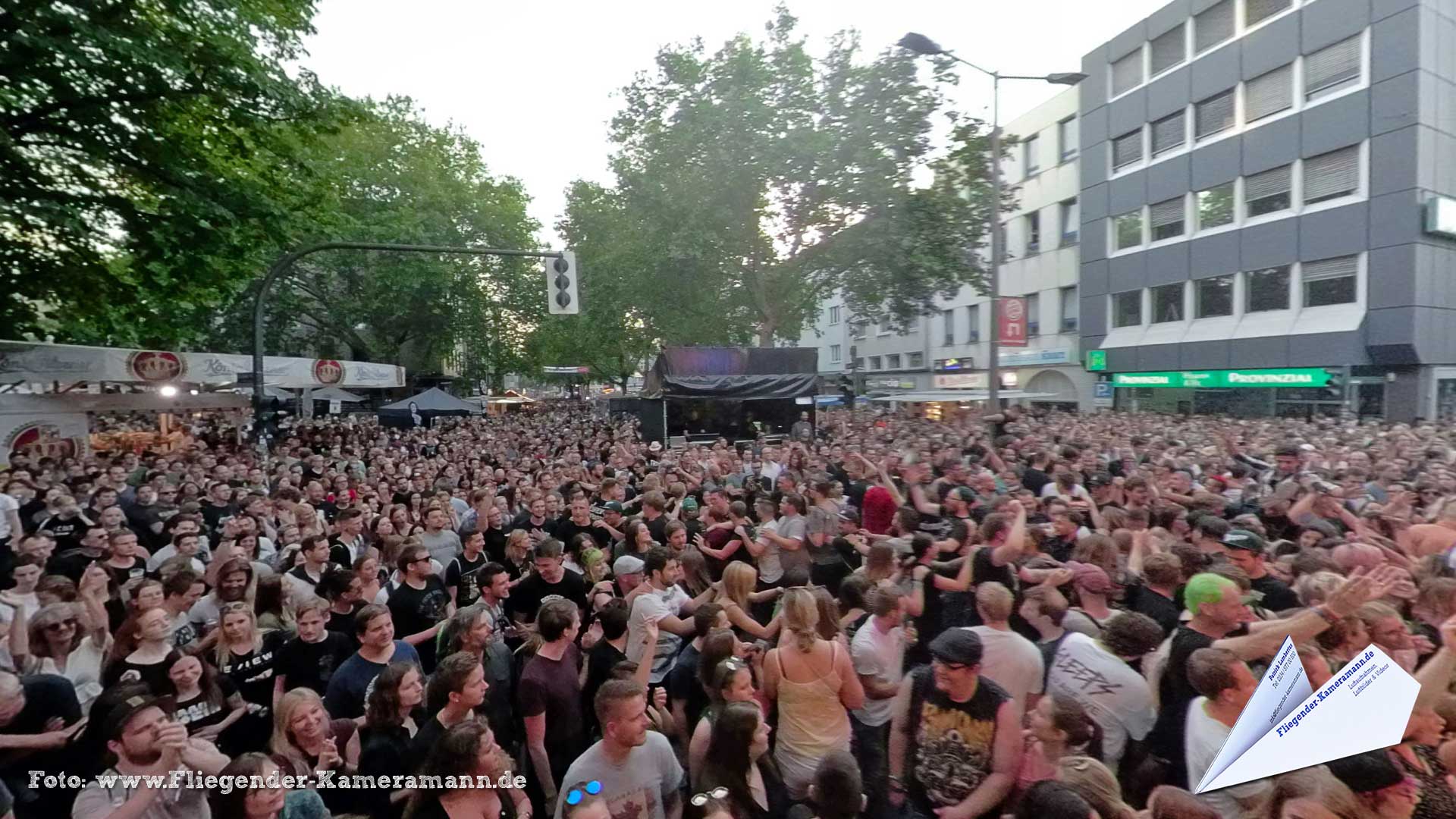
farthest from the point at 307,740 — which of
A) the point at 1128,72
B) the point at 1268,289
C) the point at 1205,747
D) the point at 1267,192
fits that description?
the point at 1128,72

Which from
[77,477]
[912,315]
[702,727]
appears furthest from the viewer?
[912,315]

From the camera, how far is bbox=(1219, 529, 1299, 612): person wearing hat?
4.69 meters

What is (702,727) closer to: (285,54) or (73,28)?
(73,28)

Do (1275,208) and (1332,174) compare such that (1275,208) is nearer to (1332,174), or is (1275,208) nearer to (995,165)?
(1332,174)

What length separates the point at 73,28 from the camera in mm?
9867

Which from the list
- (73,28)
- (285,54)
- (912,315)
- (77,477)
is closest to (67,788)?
(77,477)

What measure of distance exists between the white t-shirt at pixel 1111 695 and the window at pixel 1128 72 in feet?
108

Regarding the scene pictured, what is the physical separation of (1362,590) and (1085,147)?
108ft

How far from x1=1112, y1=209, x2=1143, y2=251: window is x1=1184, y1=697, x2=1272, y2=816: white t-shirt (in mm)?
30864

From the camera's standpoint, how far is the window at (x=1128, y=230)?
1158 inches

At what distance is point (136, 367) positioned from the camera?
15.5 meters

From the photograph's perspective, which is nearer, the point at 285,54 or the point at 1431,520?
the point at 1431,520

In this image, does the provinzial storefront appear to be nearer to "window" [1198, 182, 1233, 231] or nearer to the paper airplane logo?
"window" [1198, 182, 1233, 231]

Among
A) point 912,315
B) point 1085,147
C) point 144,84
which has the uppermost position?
point 1085,147
